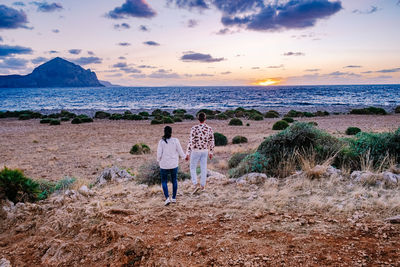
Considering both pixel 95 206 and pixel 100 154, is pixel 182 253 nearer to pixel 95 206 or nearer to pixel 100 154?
pixel 95 206

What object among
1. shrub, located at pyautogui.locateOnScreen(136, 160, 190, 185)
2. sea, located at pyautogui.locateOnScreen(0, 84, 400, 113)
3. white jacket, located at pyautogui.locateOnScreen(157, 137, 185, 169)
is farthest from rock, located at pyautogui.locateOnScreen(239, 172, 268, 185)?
sea, located at pyautogui.locateOnScreen(0, 84, 400, 113)

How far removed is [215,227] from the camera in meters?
4.71

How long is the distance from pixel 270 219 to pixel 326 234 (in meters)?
1.00

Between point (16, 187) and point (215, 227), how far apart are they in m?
5.18

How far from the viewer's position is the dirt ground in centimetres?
380

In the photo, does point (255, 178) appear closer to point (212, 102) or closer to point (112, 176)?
point (112, 176)

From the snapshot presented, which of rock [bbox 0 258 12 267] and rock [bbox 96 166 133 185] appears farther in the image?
rock [bbox 96 166 133 185]

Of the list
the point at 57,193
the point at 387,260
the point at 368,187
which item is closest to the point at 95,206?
the point at 57,193

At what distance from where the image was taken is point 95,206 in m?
5.91

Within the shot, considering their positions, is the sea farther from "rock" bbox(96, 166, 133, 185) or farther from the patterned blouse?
the patterned blouse

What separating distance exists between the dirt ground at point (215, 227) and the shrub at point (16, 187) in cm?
47

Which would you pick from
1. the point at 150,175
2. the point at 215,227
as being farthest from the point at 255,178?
the point at 150,175

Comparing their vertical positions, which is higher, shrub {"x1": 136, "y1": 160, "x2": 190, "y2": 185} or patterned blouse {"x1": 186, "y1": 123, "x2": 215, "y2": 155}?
patterned blouse {"x1": 186, "y1": 123, "x2": 215, "y2": 155}

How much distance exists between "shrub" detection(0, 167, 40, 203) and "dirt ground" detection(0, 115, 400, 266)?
1.53 feet
